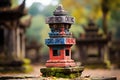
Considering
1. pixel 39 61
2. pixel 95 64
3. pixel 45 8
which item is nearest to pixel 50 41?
pixel 95 64

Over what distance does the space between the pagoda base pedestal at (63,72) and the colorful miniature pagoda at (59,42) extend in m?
0.03

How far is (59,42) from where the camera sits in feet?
42.5

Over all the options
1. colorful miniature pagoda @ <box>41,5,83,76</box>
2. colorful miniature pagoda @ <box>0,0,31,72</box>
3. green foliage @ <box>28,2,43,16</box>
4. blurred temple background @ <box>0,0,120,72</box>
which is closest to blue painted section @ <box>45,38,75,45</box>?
colorful miniature pagoda @ <box>41,5,83,76</box>

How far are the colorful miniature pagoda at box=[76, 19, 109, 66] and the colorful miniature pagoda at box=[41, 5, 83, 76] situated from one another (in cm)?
2265

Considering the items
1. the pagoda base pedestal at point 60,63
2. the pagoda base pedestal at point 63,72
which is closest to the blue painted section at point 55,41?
the pagoda base pedestal at point 60,63

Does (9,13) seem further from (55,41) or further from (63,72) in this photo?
(63,72)

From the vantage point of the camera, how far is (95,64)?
116 ft

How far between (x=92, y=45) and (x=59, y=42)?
23.7 m

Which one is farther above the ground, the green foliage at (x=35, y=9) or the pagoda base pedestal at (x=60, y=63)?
the green foliage at (x=35, y=9)

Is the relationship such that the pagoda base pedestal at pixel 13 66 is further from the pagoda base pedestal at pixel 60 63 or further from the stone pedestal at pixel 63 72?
the stone pedestal at pixel 63 72

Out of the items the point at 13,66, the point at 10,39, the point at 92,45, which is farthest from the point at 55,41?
the point at 92,45

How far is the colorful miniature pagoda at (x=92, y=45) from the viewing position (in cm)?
3609

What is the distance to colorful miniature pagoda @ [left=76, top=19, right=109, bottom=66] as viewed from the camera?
36.1m

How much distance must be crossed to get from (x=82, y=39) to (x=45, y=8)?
55717mm
